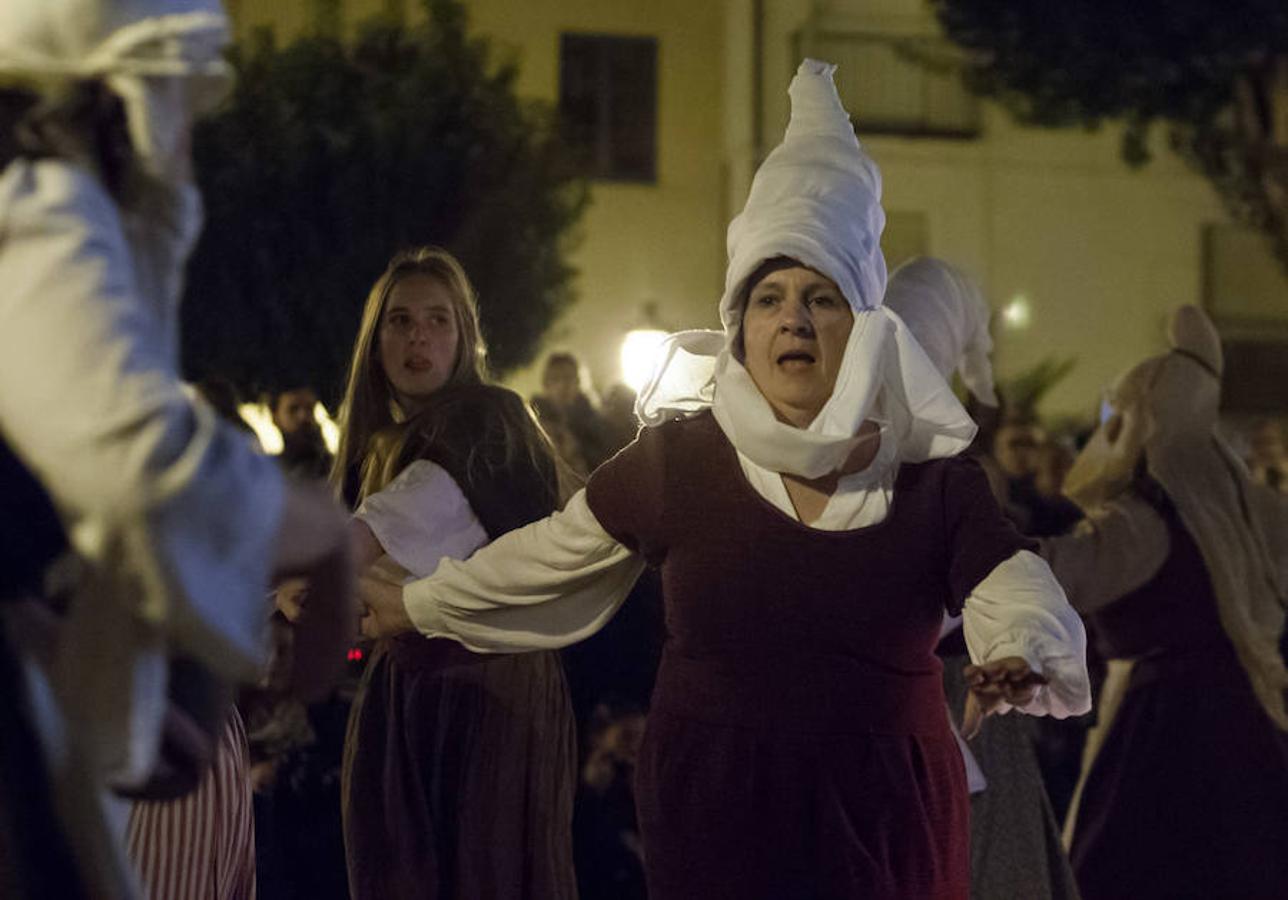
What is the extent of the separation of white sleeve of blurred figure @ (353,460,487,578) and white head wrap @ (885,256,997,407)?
3.99 ft

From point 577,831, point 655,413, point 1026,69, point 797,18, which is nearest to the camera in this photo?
point 655,413

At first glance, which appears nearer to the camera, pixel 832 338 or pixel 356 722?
pixel 832 338

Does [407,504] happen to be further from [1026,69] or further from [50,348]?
[1026,69]

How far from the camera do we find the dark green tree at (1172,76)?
22.7 m

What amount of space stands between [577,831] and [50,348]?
233 inches

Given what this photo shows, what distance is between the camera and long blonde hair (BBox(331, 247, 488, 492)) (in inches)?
253

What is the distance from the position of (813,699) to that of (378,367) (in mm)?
2499

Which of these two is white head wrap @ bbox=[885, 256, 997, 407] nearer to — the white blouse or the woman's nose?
the woman's nose

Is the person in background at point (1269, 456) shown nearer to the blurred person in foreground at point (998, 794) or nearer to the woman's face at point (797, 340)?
the blurred person in foreground at point (998, 794)

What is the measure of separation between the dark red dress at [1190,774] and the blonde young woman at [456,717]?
1.89 metres

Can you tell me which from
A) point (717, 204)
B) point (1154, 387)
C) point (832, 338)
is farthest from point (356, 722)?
point (717, 204)

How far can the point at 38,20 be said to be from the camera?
2637 mm

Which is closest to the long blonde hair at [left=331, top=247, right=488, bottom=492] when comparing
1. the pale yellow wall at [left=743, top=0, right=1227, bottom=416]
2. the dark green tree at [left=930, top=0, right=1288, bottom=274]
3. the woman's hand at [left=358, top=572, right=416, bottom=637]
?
the woman's hand at [left=358, top=572, right=416, bottom=637]

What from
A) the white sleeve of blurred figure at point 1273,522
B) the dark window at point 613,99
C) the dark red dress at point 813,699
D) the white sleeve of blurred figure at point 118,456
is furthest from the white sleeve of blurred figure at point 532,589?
the dark window at point 613,99
